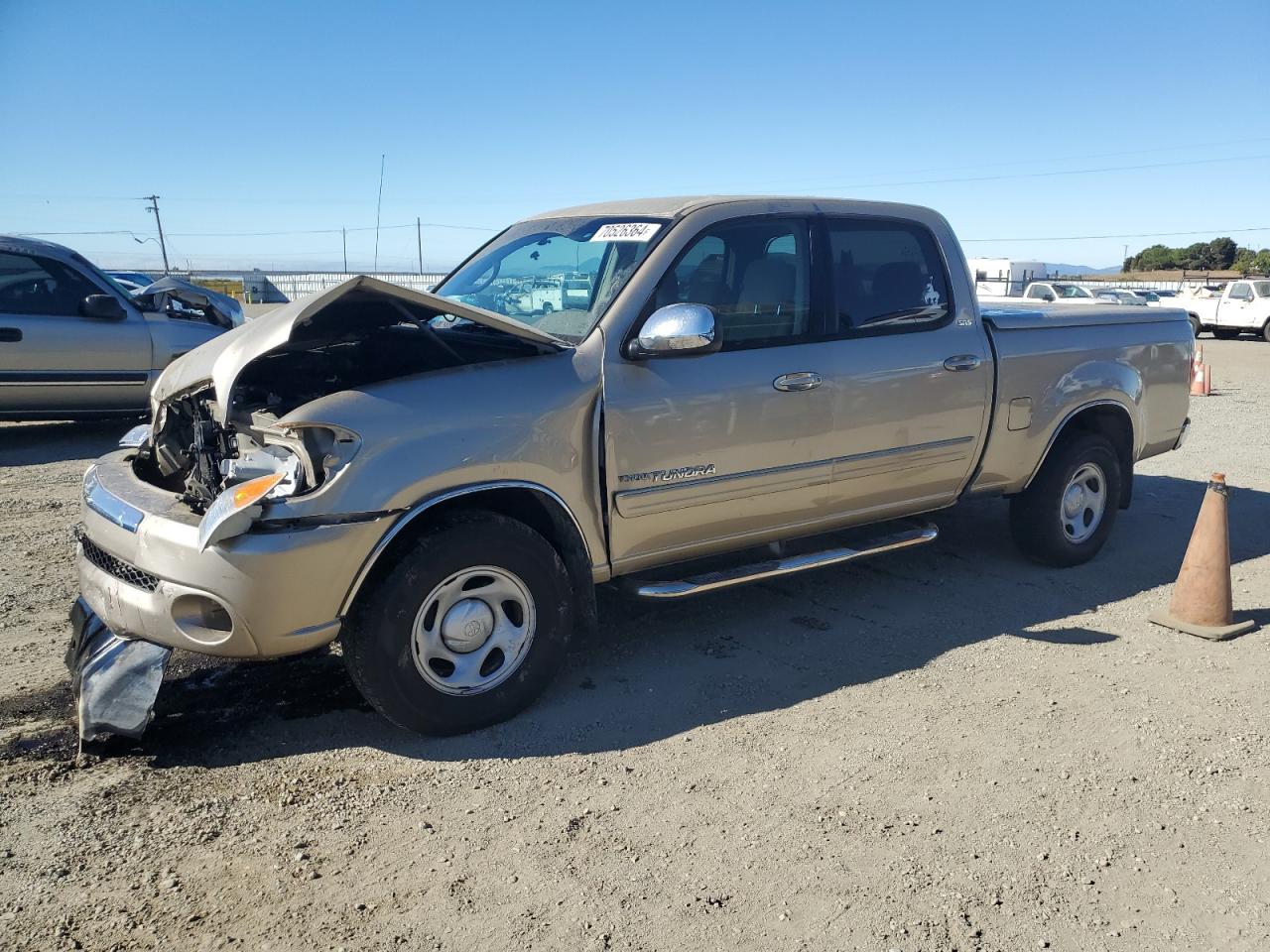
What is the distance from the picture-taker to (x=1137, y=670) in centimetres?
443

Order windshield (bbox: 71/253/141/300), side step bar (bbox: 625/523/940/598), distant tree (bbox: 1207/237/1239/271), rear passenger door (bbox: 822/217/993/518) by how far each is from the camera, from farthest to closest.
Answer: distant tree (bbox: 1207/237/1239/271) < windshield (bbox: 71/253/141/300) < rear passenger door (bbox: 822/217/993/518) < side step bar (bbox: 625/523/940/598)

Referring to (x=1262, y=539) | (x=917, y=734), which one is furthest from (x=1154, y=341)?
(x=917, y=734)

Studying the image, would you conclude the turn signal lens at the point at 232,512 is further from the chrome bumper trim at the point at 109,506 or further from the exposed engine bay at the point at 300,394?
the chrome bumper trim at the point at 109,506

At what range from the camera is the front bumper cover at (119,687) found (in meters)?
3.49

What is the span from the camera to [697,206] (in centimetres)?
446

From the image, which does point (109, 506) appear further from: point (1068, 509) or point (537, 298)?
point (1068, 509)

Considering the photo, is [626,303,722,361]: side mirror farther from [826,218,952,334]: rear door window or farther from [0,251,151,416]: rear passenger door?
[0,251,151,416]: rear passenger door

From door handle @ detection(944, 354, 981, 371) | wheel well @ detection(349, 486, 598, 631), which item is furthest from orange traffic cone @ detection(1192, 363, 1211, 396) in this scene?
wheel well @ detection(349, 486, 598, 631)

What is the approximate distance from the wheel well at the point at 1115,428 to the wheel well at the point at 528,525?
3342 millimetres

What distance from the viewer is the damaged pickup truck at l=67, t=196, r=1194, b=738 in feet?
11.2

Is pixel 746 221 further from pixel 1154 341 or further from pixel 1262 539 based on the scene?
pixel 1262 539

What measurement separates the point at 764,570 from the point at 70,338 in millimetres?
7586

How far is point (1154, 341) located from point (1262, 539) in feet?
5.63

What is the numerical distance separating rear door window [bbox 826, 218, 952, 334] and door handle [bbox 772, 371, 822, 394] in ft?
1.03
